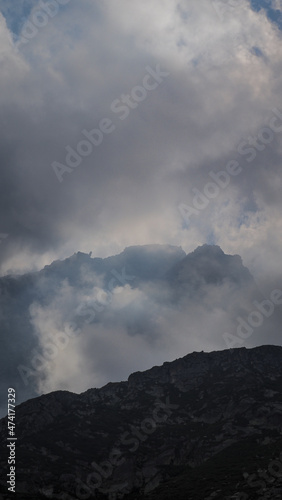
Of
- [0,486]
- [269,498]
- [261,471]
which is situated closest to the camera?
[269,498]

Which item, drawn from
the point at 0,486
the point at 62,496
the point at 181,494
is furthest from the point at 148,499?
the point at 0,486

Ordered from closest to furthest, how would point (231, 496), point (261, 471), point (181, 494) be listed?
point (231, 496), point (261, 471), point (181, 494)

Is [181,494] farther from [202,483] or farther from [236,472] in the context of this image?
[236,472]

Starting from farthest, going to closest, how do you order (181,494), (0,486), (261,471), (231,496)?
(0,486) < (181,494) < (261,471) < (231,496)

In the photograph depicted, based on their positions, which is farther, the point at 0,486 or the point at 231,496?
the point at 0,486

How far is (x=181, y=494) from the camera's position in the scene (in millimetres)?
186625

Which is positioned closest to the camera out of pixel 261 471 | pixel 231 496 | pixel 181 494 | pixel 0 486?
pixel 231 496

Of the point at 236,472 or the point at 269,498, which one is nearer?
the point at 269,498

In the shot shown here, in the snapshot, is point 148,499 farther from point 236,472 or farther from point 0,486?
point 0,486

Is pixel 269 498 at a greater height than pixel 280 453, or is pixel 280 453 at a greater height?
pixel 280 453

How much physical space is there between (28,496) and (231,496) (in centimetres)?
9338

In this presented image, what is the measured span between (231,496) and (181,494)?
38193 mm

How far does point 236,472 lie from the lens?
19925cm

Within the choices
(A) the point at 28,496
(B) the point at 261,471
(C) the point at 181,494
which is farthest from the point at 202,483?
(A) the point at 28,496
